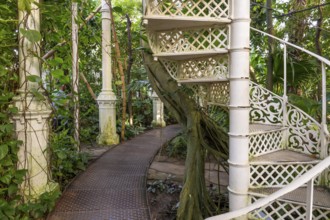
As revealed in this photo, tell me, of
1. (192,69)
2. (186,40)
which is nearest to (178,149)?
(192,69)

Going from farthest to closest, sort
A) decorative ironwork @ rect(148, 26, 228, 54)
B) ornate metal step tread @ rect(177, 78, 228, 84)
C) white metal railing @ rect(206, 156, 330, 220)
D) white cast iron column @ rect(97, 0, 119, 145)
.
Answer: white cast iron column @ rect(97, 0, 119, 145)
ornate metal step tread @ rect(177, 78, 228, 84)
decorative ironwork @ rect(148, 26, 228, 54)
white metal railing @ rect(206, 156, 330, 220)

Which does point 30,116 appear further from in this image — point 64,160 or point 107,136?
point 107,136

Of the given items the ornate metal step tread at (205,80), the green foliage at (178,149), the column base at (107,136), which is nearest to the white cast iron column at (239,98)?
the ornate metal step tread at (205,80)

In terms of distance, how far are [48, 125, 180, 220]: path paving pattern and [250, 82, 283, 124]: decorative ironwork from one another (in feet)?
4.77

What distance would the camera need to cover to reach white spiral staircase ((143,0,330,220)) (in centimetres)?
198

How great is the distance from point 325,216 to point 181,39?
1751 millimetres

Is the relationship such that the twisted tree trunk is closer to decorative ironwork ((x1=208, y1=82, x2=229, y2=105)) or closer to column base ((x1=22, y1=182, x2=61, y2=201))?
decorative ironwork ((x1=208, y1=82, x2=229, y2=105))

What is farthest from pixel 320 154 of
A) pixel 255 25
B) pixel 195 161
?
pixel 255 25

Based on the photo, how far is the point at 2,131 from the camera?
6.15 feet

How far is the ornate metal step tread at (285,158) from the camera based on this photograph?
2.04 metres

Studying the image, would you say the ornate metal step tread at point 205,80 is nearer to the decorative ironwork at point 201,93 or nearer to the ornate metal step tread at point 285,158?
the decorative ironwork at point 201,93

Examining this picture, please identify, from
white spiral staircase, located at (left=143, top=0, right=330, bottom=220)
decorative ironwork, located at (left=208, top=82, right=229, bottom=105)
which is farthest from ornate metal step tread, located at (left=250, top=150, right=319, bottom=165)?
decorative ironwork, located at (left=208, top=82, right=229, bottom=105)

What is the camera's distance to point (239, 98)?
2008mm

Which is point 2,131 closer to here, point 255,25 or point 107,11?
point 107,11
